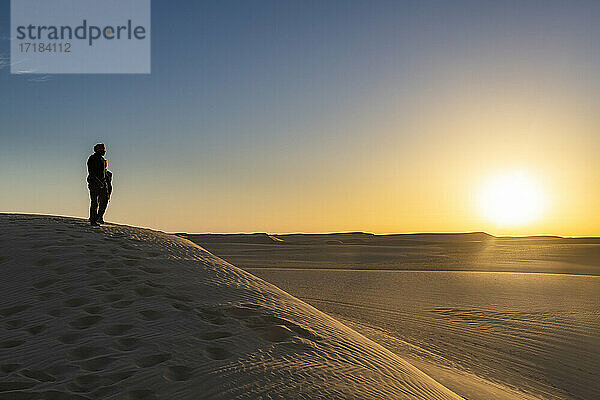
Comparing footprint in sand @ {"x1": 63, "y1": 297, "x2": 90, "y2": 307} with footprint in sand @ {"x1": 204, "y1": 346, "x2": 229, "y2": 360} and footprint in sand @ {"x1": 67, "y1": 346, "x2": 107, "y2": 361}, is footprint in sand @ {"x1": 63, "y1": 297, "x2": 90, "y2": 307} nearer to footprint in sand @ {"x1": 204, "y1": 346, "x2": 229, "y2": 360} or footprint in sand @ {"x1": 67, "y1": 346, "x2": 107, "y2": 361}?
footprint in sand @ {"x1": 67, "y1": 346, "x2": 107, "y2": 361}

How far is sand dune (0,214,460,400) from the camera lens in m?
3.90

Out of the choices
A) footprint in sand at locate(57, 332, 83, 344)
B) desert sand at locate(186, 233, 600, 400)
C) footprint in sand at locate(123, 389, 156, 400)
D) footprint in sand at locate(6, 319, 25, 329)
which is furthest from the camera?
desert sand at locate(186, 233, 600, 400)

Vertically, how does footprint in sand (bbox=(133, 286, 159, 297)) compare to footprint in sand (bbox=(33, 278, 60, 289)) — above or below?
below

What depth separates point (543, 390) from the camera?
710 centimetres

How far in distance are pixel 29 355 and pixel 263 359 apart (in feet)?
6.83

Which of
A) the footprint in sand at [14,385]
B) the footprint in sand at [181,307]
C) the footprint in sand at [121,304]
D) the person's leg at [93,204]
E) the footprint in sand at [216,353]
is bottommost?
the footprint in sand at [14,385]

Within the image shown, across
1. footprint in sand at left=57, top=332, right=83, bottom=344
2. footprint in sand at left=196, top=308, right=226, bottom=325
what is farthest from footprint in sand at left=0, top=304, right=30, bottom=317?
footprint in sand at left=196, top=308, right=226, bottom=325

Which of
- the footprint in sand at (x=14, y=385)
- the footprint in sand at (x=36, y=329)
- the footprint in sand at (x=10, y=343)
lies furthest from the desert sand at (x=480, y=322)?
the footprint in sand at (x=10, y=343)

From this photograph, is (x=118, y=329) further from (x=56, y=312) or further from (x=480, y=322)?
(x=480, y=322)

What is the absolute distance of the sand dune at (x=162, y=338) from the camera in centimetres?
390

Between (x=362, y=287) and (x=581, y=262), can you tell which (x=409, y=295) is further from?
(x=581, y=262)

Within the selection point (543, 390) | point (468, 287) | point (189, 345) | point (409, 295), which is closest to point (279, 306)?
point (189, 345)

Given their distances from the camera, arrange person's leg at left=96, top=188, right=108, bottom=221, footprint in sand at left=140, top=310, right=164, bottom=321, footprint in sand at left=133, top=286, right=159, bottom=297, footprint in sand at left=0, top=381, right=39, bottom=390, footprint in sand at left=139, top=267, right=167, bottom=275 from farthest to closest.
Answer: person's leg at left=96, top=188, right=108, bottom=221 < footprint in sand at left=139, top=267, right=167, bottom=275 < footprint in sand at left=133, top=286, right=159, bottom=297 < footprint in sand at left=140, top=310, right=164, bottom=321 < footprint in sand at left=0, top=381, right=39, bottom=390

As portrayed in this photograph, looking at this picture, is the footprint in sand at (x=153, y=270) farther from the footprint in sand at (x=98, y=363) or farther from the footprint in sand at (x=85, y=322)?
the footprint in sand at (x=98, y=363)
